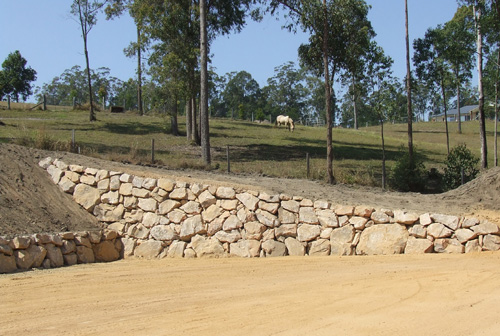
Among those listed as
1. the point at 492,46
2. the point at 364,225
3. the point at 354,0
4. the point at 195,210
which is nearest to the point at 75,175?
the point at 195,210

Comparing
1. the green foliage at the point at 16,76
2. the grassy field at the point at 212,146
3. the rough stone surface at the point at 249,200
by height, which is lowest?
the rough stone surface at the point at 249,200

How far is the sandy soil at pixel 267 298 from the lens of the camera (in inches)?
281

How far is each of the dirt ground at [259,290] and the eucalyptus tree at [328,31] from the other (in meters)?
7.08

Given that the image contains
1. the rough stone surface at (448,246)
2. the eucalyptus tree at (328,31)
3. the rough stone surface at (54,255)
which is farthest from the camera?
the eucalyptus tree at (328,31)

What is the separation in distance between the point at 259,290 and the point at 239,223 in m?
4.18

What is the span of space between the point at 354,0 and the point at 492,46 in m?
11.1

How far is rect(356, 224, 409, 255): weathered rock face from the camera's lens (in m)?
12.1

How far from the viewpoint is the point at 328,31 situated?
2278cm

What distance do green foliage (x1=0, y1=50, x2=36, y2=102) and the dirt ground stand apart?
52575mm

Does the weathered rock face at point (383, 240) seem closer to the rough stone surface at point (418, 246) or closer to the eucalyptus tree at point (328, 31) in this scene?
the rough stone surface at point (418, 246)

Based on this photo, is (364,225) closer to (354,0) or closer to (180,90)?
(354,0)

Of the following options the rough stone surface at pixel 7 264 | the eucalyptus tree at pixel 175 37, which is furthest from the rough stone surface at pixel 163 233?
the eucalyptus tree at pixel 175 37

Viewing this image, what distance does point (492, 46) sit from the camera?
30.5 meters

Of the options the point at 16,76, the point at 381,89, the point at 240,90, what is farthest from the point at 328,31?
the point at 240,90
